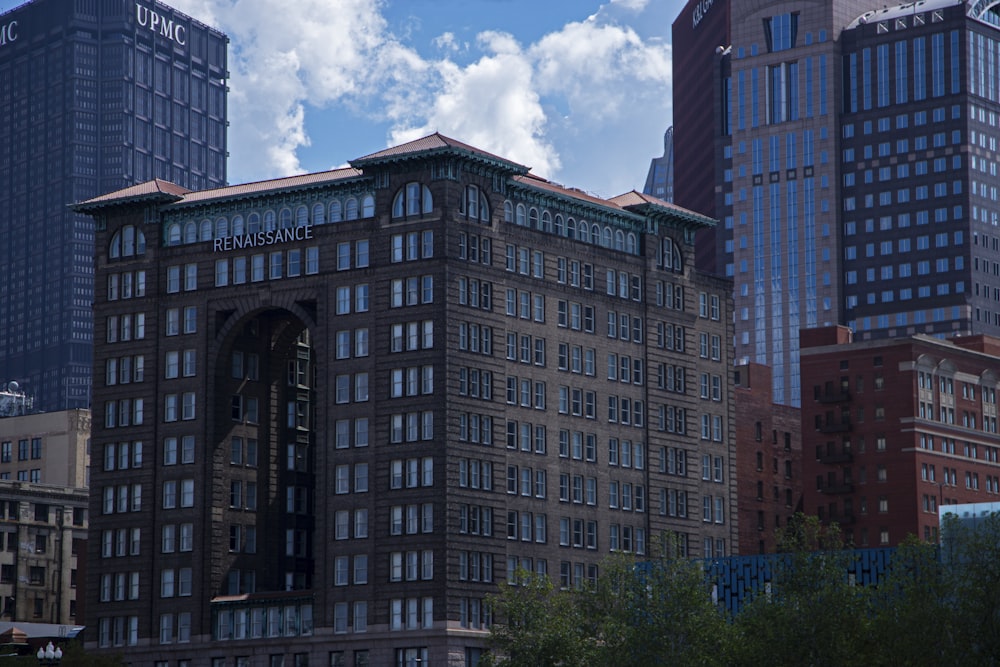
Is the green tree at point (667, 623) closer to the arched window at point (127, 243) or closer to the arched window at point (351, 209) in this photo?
the arched window at point (351, 209)

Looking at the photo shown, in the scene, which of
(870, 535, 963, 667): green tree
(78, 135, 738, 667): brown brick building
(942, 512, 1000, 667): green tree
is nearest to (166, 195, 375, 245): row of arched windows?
(78, 135, 738, 667): brown brick building

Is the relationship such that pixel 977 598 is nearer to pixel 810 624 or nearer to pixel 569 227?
pixel 810 624

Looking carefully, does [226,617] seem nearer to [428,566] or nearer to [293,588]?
[293,588]

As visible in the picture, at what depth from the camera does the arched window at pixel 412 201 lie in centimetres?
18175

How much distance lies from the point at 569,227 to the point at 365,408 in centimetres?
2712

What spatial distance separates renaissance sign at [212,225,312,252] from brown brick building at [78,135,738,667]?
20 cm

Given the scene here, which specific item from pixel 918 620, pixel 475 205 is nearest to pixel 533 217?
pixel 475 205

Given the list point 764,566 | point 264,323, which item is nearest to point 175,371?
point 264,323

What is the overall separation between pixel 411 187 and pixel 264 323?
69.4ft

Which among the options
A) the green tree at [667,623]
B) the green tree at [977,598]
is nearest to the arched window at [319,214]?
the green tree at [667,623]

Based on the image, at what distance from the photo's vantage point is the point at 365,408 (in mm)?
181000

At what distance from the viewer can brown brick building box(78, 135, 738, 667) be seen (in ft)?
585

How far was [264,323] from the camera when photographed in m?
193

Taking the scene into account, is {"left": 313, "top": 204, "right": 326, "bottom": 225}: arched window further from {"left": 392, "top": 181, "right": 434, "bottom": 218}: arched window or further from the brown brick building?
{"left": 392, "top": 181, "right": 434, "bottom": 218}: arched window
